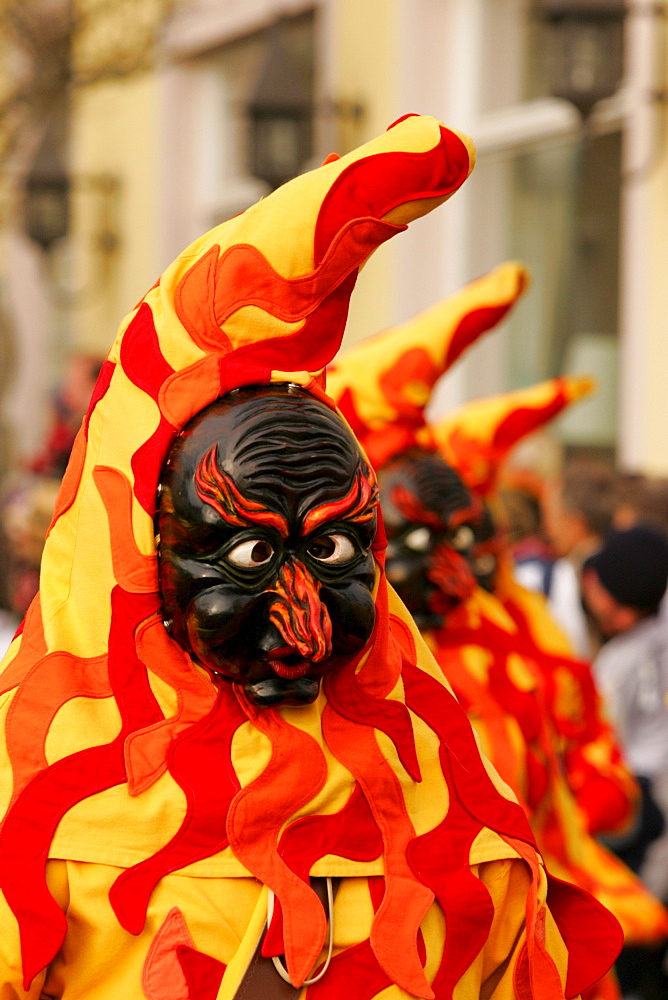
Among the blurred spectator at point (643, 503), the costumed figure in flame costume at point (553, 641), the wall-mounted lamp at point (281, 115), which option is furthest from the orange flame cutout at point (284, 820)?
the wall-mounted lamp at point (281, 115)

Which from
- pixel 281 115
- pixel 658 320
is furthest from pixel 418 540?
pixel 281 115

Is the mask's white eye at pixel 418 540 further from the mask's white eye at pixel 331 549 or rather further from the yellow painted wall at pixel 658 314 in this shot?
the yellow painted wall at pixel 658 314

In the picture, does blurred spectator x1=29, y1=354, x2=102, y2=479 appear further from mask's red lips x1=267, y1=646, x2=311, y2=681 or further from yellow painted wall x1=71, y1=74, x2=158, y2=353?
mask's red lips x1=267, y1=646, x2=311, y2=681

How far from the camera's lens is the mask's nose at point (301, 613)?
75.5 inches

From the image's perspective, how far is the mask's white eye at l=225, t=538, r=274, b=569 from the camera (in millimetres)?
1968

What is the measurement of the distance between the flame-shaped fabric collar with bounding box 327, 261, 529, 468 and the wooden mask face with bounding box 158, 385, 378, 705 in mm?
1434

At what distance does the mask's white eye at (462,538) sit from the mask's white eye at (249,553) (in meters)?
1.59

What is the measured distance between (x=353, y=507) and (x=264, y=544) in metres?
0.12

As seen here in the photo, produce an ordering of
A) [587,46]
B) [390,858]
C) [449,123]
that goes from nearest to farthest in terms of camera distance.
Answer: [390,858] < [587,46] < [449,123]

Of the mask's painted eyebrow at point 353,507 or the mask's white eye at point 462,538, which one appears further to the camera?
the mask's white eye at point 462,538

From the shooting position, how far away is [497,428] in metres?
4.29

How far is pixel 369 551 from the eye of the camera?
2061 mm

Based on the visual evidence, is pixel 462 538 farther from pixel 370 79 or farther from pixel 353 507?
pixel 370 79

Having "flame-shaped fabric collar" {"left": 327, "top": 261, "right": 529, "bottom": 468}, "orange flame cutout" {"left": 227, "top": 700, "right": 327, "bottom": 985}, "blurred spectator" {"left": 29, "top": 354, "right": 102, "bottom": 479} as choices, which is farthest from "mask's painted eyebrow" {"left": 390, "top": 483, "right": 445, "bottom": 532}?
"blurred spectator" {"left": 29, "top": 354, "right": 102, "bottom": 479}
